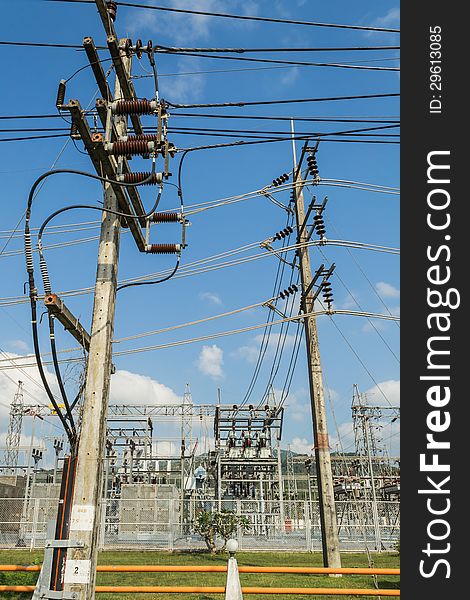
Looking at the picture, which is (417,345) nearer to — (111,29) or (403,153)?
(403,153)

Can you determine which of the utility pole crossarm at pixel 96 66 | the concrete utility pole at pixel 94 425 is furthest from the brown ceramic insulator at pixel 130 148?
the utility pole crossarm at pixel 96 66

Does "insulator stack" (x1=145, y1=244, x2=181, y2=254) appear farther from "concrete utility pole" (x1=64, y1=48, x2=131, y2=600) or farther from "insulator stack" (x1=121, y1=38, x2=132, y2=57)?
"insulator stack" (x1=121, y1=38, x2=132, y2=57)

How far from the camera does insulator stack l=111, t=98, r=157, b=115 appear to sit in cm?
771

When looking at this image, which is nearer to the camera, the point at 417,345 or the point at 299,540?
the point at 417,345

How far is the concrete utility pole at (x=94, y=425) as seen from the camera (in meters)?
6.39

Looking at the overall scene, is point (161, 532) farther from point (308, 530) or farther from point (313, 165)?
point (313, 165)

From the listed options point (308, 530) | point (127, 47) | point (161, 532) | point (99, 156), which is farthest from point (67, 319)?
point (161, 532)

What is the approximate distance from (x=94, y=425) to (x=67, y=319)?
141 cm

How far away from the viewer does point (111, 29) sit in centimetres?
811

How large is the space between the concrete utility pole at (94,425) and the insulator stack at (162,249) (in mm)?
770

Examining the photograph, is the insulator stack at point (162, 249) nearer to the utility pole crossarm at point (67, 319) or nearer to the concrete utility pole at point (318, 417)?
the utility pole crossarm at point (67, 319)

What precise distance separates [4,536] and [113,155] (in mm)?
26255

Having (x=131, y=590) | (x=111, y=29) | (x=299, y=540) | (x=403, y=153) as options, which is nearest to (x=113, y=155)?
(x=111, y=29)

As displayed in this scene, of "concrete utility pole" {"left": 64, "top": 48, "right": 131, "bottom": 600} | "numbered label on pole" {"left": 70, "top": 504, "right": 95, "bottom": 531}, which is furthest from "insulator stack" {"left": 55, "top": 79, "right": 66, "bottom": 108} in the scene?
"numbered label on pole" {"left": 70, "top": 504, "right": 95, "bottom": 531}
